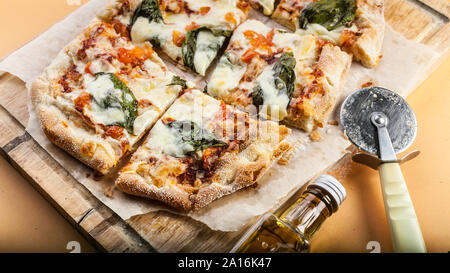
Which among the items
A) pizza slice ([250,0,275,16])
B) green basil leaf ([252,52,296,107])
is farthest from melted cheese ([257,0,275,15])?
green basil leaf ([252,52,296,107])

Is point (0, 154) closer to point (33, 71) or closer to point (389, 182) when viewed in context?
point (33, 71)

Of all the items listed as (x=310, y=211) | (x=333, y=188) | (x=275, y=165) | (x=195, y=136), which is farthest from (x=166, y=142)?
(x=333, y=188)

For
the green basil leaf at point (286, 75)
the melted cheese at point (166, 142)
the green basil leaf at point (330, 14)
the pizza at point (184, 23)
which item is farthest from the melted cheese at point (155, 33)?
the green basil leaf at point (330, 14)

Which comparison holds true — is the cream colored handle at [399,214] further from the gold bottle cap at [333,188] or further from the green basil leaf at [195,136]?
the green basil leaf at [195,136]

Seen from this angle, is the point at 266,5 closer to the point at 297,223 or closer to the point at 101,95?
the point at 101,95

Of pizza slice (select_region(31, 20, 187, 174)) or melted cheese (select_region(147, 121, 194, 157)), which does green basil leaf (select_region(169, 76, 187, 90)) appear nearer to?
pizza slice (select_region(31, 20, 187, 174))

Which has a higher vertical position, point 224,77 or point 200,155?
point 224,77
